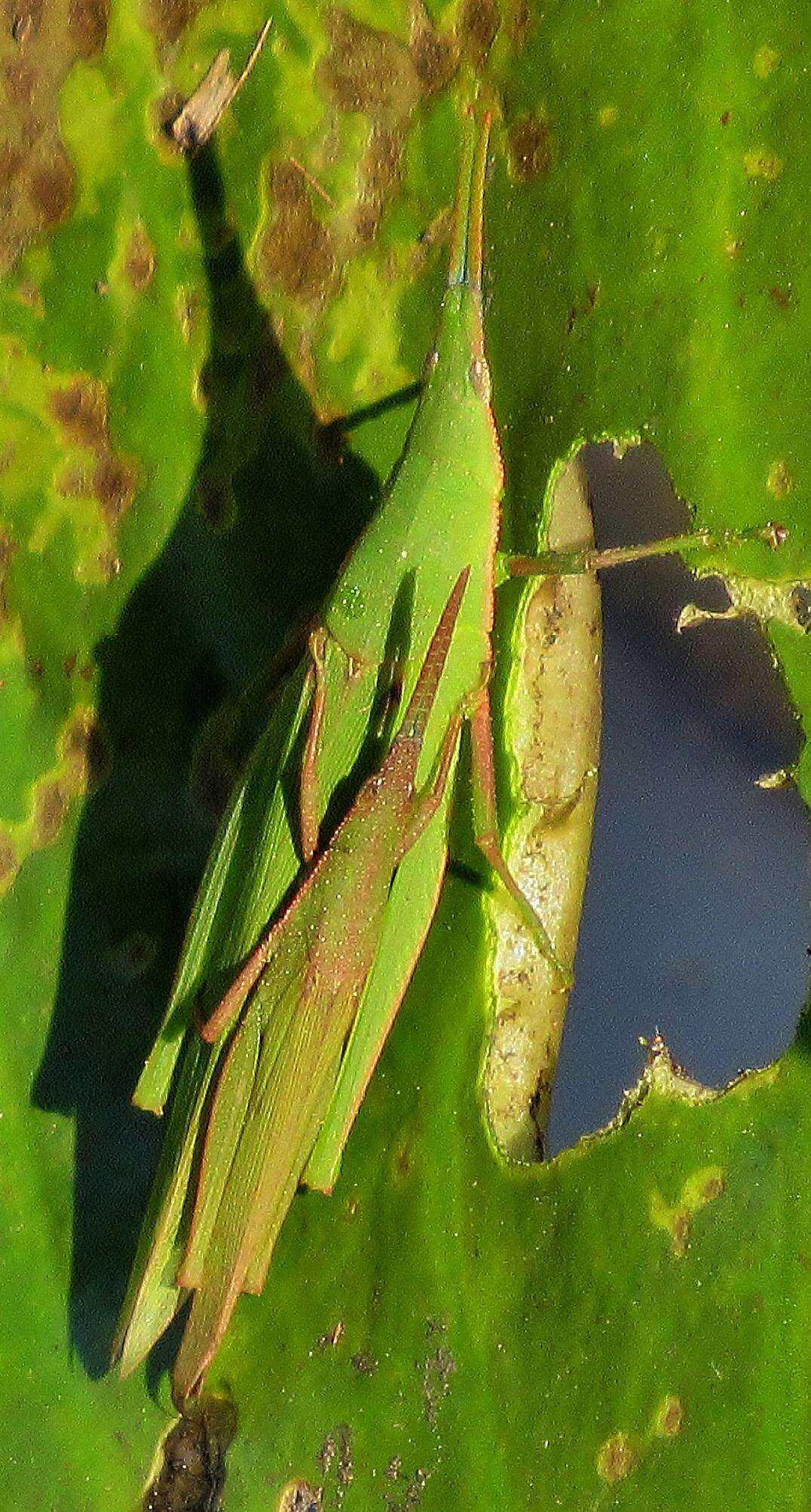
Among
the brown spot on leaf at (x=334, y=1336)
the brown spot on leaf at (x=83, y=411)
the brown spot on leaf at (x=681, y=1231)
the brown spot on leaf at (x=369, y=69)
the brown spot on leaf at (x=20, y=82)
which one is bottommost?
the brown spot on leaf at (x=334, y=1336)

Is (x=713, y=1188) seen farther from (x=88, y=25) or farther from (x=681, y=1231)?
(x=88, y=25)

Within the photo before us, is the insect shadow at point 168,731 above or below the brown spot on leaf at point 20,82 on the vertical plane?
below

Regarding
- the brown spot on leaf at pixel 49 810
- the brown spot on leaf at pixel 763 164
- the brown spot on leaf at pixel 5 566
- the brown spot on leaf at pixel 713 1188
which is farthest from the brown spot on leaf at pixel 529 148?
the brown spot on leaf at pixel 713 1188

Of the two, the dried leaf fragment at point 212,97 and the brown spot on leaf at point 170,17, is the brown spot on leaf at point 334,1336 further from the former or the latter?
the brown spot on leaf at point 170,17

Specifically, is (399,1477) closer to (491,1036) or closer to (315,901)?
(491,1036)

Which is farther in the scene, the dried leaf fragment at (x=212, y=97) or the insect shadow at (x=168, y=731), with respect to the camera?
the insect shadow at (x=168, y=731)

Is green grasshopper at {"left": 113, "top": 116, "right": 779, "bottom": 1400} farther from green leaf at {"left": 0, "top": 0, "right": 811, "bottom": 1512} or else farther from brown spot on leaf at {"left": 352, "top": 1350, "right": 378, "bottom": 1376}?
brown spot on leaf at {"left": 352, "top": 1350, "right": 378, "bottom": 1376}

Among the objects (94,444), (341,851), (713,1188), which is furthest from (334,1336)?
(94,444)
